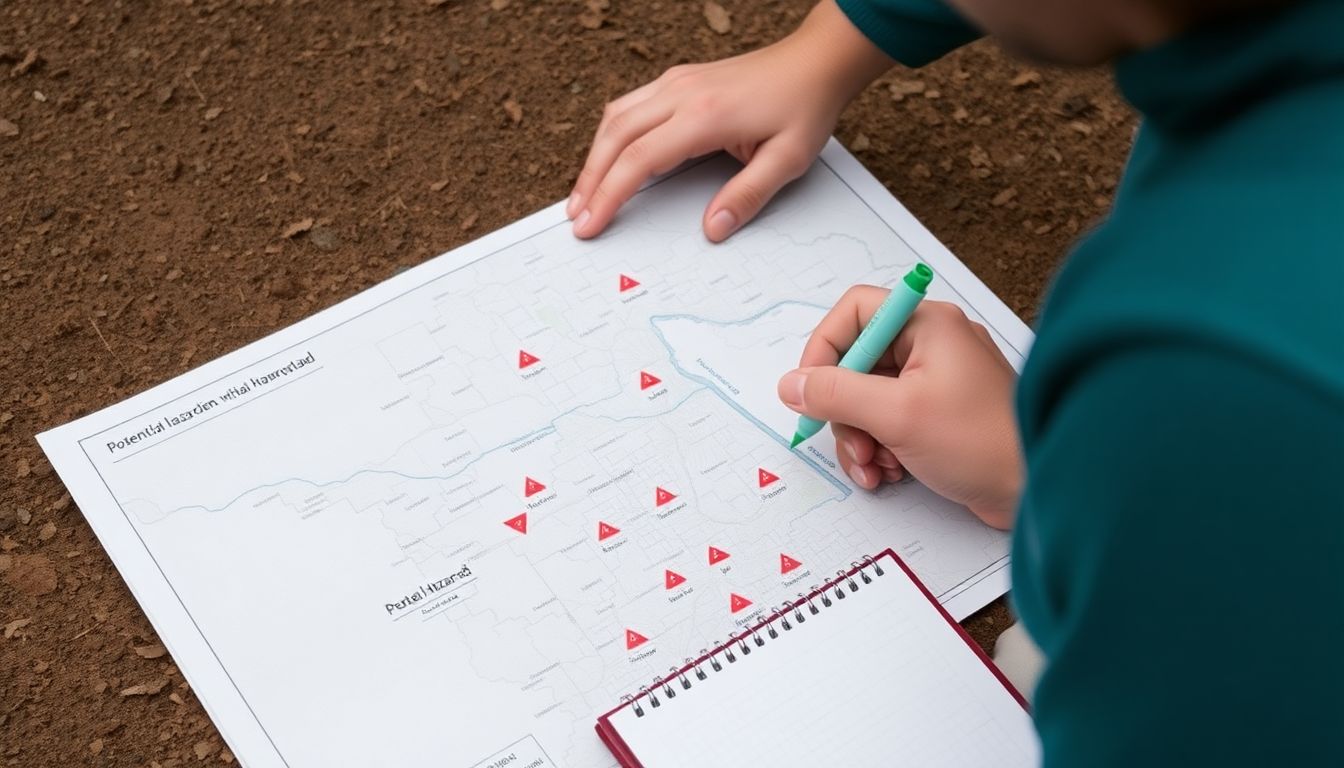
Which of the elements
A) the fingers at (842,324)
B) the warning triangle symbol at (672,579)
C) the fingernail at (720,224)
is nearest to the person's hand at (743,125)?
the fingernail at (720,224)

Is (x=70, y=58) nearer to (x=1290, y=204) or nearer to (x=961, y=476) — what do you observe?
(x=961, y=476)

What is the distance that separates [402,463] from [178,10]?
0.47 meters

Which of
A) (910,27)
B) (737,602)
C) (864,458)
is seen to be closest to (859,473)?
(864,458)

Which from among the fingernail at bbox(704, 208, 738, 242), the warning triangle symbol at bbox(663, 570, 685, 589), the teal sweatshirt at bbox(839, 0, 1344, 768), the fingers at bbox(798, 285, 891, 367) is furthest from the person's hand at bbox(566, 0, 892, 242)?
the teal sweatshirt at bbox(839, 0, 1344, 768)

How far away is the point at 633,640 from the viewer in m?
0.78

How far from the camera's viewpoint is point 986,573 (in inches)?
32.2

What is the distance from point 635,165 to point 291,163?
0.87ft

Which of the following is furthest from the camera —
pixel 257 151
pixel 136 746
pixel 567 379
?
pixel 257 151

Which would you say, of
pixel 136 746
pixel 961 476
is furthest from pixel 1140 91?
pixel 136 746

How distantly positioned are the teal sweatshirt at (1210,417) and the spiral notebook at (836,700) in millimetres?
282

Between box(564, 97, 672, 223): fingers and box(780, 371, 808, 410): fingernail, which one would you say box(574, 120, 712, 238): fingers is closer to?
box(564, 97, 672, 223): fingers

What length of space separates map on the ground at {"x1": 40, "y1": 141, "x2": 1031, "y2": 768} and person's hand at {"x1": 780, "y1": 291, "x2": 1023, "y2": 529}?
0.10 ft

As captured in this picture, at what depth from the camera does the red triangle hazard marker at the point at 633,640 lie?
0.77 metres

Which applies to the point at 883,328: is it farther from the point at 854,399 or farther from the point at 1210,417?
the point at 1210,417
